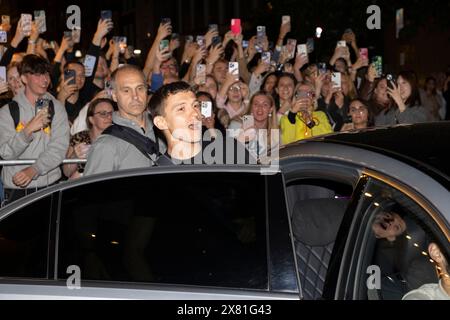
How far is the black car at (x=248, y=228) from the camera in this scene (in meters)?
3.03

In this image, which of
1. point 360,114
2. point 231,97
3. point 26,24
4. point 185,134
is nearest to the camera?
point 185,134

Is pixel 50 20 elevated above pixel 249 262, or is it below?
above

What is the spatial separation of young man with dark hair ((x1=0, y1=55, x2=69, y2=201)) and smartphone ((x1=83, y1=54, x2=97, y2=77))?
6.72 feet

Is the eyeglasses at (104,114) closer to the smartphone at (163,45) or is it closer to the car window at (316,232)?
the smartphone at (163,45)

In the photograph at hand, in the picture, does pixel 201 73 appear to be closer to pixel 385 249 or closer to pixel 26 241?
pixel 26 241

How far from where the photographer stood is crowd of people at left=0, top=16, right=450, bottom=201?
500 centimetres

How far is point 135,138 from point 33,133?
7.83 feet

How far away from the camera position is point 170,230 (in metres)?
3.49

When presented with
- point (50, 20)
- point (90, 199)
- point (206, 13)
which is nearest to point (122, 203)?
point (90, 199)

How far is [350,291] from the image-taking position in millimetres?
3082

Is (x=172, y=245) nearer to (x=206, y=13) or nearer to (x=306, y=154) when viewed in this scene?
(x=306, y=154)

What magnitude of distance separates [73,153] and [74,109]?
4.80 ft

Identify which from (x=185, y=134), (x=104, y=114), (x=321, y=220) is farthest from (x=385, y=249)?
(x=104, y=114)

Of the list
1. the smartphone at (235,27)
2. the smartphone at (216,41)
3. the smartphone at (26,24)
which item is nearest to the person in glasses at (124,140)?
the smartphone at (26,24)
